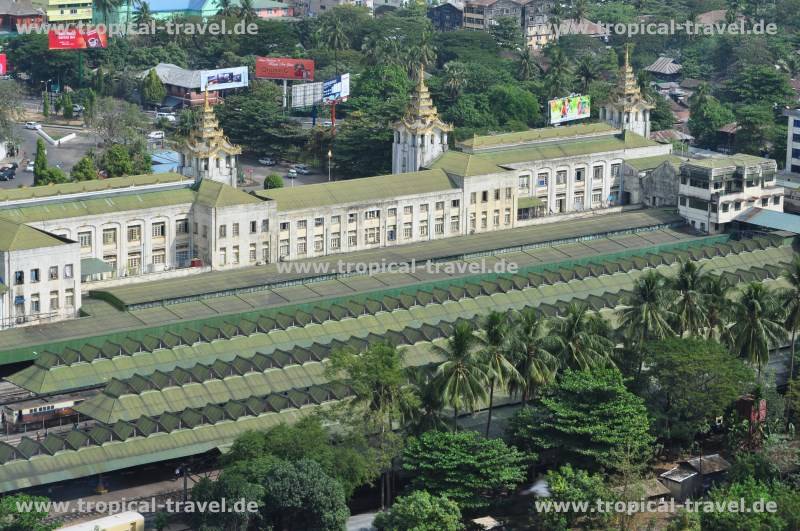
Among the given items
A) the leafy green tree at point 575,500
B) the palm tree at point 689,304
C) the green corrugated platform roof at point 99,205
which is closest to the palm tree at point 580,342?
the palm tree at point 689,304

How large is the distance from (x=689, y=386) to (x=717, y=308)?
35.2ft

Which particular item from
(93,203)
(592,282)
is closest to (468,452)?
(592,282)

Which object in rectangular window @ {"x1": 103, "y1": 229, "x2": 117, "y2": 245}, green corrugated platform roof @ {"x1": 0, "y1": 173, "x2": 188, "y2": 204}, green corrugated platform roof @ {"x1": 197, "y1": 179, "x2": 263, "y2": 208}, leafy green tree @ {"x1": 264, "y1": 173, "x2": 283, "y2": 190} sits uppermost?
green corrugated platform roof @ {"x1": 0, "y1": 173, "x2": 188, "y2": 204}

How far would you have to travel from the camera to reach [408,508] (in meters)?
109

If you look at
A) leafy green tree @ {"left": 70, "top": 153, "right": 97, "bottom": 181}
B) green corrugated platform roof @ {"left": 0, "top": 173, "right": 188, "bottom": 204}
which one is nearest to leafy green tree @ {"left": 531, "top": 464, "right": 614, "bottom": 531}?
green corrugated platform roof @ {"left": 0, "top": 173, "right": 188, "bottom": 204}

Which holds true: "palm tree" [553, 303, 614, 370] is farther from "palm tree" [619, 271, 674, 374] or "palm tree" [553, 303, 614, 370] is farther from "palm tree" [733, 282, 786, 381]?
"palm tree" [733, 282, 786, 381]

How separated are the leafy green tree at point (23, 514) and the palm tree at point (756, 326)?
54.8 meters

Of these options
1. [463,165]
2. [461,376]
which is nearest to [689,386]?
[461,376]

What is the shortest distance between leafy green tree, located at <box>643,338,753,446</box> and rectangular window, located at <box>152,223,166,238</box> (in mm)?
49530

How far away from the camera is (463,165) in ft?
558

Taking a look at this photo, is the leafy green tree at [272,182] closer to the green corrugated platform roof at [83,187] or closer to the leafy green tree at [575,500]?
the green corrugated platform roof at [83,187]

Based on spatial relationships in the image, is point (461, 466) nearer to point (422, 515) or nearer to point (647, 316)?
point (422, 515)

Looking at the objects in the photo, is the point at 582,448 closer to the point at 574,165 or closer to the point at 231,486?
the point at 231,486

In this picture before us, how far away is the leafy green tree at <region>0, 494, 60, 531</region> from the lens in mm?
104500
